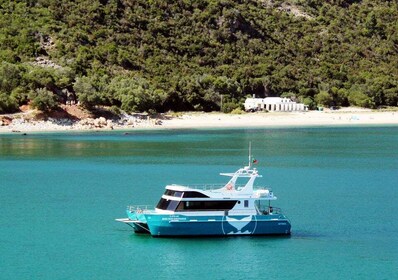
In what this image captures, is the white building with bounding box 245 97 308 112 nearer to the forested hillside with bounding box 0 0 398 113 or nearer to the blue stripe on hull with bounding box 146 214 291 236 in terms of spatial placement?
the forested hillside with bounding box 0 0 398 113

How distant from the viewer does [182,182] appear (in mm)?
67938

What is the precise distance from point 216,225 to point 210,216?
1.96 feet

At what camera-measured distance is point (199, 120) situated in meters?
149

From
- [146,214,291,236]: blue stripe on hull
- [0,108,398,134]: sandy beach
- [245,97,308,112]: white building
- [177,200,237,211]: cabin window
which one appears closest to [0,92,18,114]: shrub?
[0,108,398,134]: sandy beach

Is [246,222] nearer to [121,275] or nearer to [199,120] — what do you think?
[121,275]

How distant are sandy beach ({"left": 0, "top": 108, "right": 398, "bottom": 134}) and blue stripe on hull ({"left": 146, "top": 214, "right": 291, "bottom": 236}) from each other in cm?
8591

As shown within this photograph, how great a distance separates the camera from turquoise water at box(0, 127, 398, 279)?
40.2 metres

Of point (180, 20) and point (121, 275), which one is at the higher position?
point (180, 20)

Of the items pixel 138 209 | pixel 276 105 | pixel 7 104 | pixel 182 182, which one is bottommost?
pixel 182 182

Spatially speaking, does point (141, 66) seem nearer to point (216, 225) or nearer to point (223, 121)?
point (223, 121)

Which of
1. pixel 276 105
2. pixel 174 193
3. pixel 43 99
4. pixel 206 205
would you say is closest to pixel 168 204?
pixel 174 193

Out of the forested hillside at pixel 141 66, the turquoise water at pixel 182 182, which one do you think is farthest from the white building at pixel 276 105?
the turquoise water at pixel 182 182

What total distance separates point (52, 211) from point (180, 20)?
145462 mm

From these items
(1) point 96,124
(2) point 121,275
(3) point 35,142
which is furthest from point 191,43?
(2) point 121,275
